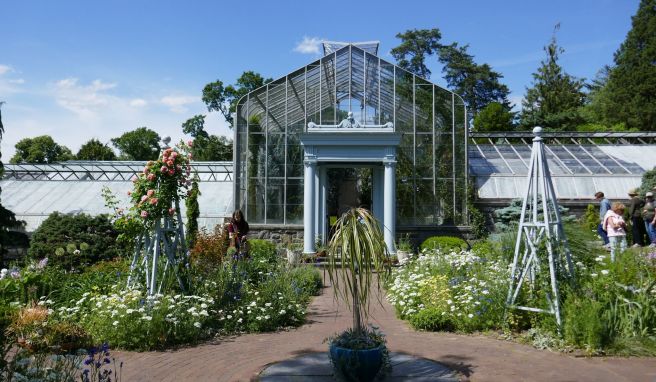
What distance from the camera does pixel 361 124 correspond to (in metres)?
16.0

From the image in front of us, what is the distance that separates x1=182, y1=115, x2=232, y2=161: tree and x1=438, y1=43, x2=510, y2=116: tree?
64.9ft

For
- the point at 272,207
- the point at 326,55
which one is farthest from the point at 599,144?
the point at 272,207

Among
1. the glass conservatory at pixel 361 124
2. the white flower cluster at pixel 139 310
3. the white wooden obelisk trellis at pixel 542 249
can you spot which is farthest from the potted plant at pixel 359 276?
the glass conservatory at pixel 361 124

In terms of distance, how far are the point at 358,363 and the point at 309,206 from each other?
10.5 meters

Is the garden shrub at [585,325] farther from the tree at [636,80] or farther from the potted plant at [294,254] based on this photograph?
the tree at [636,80]

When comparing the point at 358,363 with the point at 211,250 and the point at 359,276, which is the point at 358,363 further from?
the point at 211,250

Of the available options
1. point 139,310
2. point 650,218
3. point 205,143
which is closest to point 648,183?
point 650,218

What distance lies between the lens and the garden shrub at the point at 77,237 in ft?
41.1

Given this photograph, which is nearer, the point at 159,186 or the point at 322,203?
the point at 159,186

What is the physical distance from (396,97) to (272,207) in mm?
5653

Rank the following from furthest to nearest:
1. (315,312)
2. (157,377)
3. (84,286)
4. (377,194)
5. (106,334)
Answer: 1. (377,194)
2. (315,312)
3. (84,286)
4. (106,334)
5. (157,377)

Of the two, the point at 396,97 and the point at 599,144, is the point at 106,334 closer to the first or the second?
the point at 396,97

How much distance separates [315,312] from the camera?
8.73 metres

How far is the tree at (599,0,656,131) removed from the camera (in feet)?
107
